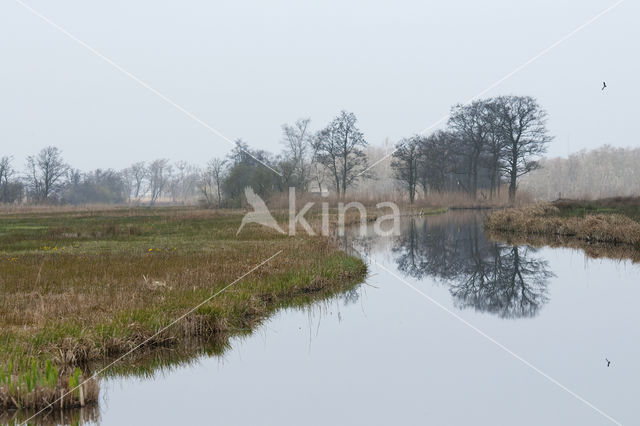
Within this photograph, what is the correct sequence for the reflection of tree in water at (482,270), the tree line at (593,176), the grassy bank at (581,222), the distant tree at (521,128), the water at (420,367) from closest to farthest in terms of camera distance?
the water at (420,367) → the reflection of tree in water at (482,270) → the grassy bank at (581,222) → the distant tree at (521,128) → the tree line at (593,176)

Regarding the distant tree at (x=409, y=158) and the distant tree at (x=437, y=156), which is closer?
the distant tree at (x=409, y=158)

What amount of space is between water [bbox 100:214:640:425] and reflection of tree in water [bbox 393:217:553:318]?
5.0 inches

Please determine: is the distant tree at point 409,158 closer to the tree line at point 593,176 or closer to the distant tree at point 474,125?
the distant tree at point 474,125

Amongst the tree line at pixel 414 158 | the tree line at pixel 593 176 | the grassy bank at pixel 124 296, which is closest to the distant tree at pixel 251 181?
the tree line at pixel 414 158

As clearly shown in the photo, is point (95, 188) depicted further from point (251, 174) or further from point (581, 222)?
point (581, 222)

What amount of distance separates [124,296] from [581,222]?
A: 75.3 feet

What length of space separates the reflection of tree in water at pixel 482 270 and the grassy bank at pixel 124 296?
10.2 ft

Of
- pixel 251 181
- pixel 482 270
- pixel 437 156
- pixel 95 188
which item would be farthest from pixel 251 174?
pixel 95 188

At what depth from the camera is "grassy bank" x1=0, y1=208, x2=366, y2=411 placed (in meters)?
6.63

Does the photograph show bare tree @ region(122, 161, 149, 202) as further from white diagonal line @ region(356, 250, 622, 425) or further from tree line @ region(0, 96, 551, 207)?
white diagonal line @ region(356, 250, 622, 425)

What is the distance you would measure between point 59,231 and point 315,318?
18.6 m

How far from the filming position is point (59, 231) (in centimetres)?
2398

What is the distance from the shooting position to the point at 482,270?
56.0 ft

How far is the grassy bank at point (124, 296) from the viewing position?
6629 mm
